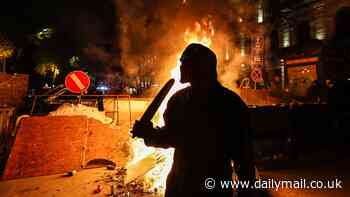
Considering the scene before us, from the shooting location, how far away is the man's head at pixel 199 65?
6.53ft

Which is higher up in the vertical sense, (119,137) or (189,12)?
(189,12)

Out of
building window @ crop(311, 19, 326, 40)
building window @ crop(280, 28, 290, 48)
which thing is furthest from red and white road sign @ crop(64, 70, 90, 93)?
building window @ crop(280, 28, 290, 48)

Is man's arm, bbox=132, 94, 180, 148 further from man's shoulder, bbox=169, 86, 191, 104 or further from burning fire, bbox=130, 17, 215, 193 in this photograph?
burning fire, bbox=130, 17, 215, 193

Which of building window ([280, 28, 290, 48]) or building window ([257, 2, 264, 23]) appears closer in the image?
building window ([280, 28, 290, 48])

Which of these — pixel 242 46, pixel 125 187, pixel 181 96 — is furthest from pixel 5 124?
pixel 242 46

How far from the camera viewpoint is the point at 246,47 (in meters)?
31.7

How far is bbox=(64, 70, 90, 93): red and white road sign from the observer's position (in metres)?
7.93

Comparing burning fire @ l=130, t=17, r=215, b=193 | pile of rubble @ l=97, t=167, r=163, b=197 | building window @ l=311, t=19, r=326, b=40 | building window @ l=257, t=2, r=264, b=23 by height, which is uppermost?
Result: building window @ l=257, t=2, r=264, b=23

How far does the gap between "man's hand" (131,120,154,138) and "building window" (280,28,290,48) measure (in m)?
28.2

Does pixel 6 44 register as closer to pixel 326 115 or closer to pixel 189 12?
pixel 189 12

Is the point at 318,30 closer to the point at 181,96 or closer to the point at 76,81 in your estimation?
the point at 76,81

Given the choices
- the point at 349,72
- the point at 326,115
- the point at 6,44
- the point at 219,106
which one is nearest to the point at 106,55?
the point at 6,44

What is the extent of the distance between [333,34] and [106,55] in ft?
60.1

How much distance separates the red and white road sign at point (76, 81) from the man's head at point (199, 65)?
6628 millimetres
